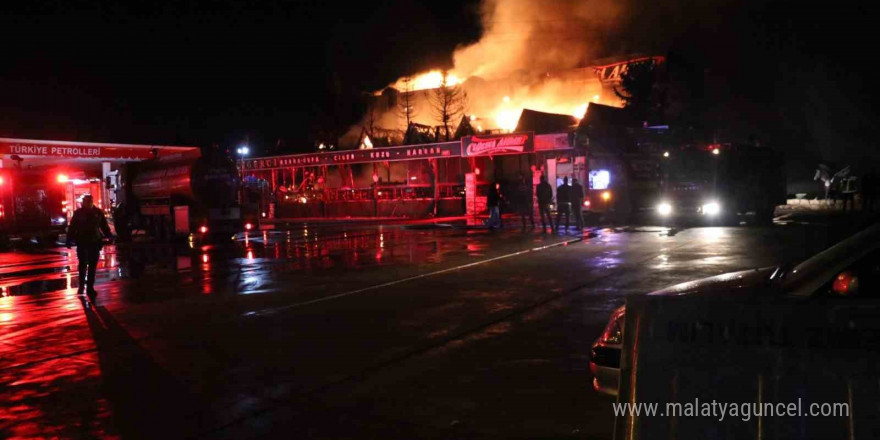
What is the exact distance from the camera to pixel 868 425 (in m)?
2.30

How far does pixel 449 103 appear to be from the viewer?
2105 inches

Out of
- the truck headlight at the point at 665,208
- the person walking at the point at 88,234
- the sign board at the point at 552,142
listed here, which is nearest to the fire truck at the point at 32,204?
the person walking at the point at 88,234

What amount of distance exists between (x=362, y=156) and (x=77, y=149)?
1330cm

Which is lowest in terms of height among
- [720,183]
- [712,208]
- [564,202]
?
[712,208]

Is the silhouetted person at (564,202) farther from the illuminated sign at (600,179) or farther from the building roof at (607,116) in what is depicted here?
the building roof at (607,116)

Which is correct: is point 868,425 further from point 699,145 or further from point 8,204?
point 8,204

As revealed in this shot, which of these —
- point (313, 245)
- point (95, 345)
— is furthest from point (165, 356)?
point (313, 245)

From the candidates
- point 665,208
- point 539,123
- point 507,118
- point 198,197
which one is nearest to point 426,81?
point 507,118

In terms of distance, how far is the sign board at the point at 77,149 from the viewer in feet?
83.5

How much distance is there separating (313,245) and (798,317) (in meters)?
17.3

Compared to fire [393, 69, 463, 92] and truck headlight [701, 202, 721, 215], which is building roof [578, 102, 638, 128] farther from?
fire [393, 69, 463, 92]

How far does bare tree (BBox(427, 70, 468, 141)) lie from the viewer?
175 feet

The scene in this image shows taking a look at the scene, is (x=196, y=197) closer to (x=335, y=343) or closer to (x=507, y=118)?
(x=335, y=343)

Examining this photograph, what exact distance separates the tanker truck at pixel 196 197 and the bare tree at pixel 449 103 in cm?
3120
